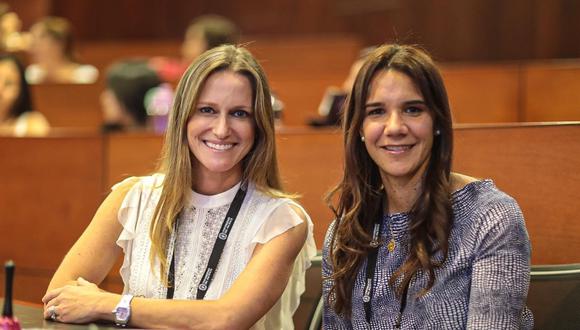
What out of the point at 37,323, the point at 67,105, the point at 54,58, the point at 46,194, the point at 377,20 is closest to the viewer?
the point at 37,323

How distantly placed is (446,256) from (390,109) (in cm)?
41

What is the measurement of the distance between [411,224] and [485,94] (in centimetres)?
298

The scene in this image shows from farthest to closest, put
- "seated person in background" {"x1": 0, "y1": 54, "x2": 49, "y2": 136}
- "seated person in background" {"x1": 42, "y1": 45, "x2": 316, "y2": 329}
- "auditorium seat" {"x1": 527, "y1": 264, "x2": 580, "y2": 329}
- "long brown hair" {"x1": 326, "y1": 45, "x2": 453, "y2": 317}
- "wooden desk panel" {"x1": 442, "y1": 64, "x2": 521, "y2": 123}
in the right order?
"seated person in background" {"x1": 0, "y1": 54, "x2": 49, "y2": 136} → "wooden desk panel" {"x1": 442, "y1": 64, "x2": 521, "y2": 123} → "seated person in background" {"x1": 42, "y1": 45, "x2": 316, "y2": 329} → "auditorium seat" {"x1": 527, "y1": 264, "x2": 580, "y2": 329} → "long brown hair" {"x1": 326, "y1": 45, "x2": 453, "y2": 317}

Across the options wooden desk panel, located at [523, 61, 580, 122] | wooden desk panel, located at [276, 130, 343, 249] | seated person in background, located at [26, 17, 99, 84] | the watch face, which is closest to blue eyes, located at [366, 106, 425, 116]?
the watch face

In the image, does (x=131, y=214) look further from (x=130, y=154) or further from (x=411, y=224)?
(x=130, y=154)

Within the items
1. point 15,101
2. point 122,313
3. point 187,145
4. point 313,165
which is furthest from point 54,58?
point 122,313

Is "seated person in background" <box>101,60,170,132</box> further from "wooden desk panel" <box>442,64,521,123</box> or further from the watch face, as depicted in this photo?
the watch face

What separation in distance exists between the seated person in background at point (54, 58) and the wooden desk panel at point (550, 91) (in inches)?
123

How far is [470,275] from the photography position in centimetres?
234

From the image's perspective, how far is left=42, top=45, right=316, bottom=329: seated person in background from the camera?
8.87 feet

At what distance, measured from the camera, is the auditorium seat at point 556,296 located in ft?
8.54

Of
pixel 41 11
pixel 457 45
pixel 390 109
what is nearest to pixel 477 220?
pixel 390 109

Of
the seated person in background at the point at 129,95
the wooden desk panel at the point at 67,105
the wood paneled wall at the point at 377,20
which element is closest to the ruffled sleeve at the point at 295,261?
the seated person in background at the point at 129,95

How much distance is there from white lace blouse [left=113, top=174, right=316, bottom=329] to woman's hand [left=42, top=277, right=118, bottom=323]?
256 mm
